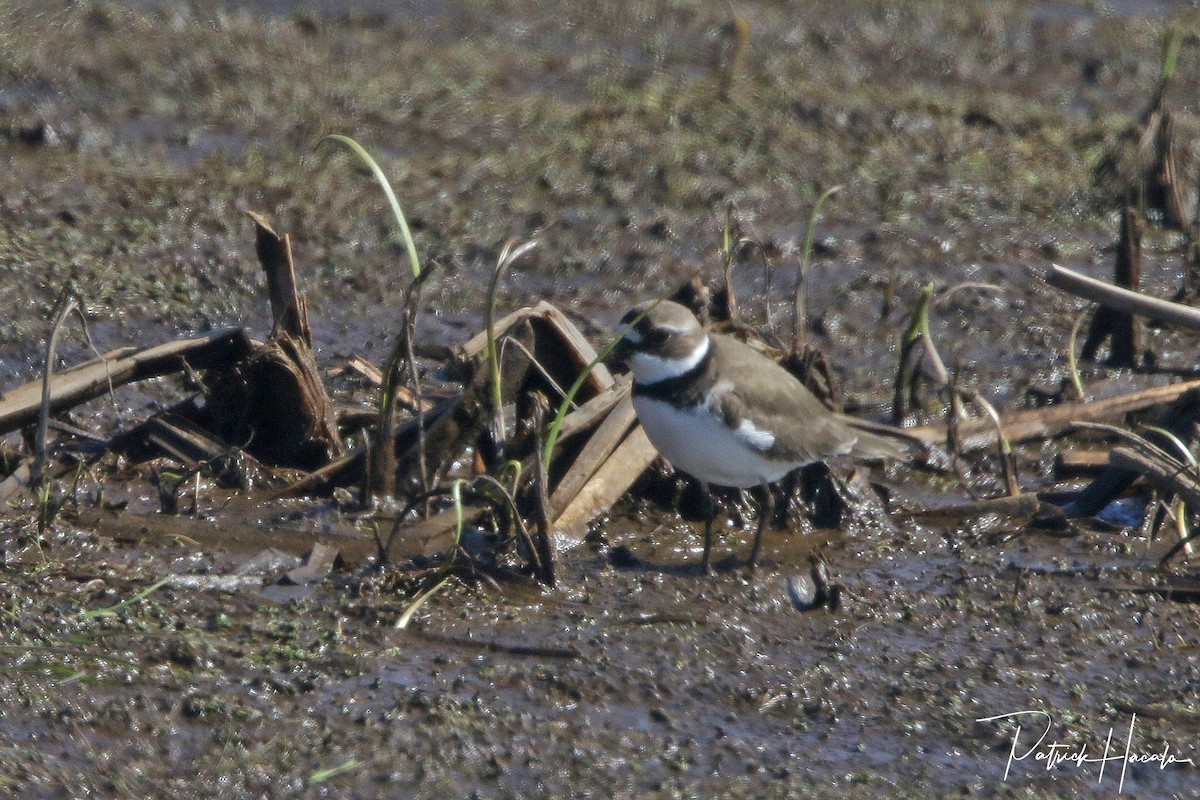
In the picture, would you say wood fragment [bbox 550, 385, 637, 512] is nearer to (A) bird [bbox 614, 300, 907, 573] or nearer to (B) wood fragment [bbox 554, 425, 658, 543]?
(B) wood fragment [bbox 554, 425, 658, 543]

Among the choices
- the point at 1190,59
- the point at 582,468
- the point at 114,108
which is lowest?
the point at 1190,59

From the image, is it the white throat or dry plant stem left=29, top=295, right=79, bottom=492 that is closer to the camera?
dry plant stem left=29, top=295, right=79, bottom=492

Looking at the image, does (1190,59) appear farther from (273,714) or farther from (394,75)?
(273,714)

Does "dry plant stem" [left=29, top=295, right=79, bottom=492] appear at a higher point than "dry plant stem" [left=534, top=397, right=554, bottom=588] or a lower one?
higher

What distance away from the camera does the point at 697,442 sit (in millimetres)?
5715

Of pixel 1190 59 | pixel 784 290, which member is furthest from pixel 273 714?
pixel 1190 59

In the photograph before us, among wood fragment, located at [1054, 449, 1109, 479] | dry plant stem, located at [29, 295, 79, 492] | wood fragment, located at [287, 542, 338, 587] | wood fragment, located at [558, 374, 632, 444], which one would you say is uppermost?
dry plant stem, located at [29, 295, 79, 492]

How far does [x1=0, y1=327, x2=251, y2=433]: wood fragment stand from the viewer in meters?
5.84

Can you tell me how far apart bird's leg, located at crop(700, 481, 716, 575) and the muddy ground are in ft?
0.32

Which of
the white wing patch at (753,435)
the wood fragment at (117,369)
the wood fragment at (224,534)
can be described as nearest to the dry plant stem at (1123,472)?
the white wing patch at (753,435)

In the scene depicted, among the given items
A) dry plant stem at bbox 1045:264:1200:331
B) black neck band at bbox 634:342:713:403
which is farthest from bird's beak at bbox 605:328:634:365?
dry plant stem at bbox 1045:264:1200:331

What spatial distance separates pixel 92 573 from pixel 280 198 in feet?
13.4

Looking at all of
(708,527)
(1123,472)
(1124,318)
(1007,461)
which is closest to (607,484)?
(708,527)

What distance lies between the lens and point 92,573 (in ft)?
17.4
